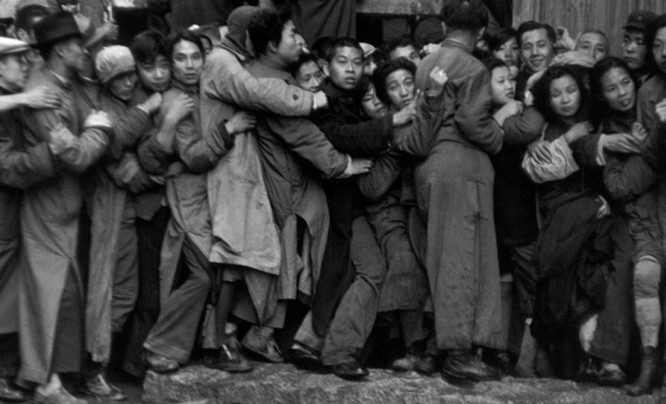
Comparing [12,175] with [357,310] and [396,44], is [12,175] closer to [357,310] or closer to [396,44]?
[357,310]

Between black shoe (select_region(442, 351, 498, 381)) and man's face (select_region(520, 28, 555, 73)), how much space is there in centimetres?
207

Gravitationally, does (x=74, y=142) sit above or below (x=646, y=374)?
above

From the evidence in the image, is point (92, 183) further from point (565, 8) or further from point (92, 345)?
point (565, 8)

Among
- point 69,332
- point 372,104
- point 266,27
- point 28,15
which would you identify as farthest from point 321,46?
point 69,332

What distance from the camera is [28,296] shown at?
9.35 m

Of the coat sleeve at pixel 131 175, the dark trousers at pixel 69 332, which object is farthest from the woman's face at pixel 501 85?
the dark trousers at pixel 69 332

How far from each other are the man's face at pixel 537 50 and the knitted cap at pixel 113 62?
2.59 m

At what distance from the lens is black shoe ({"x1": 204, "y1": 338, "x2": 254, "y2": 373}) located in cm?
962

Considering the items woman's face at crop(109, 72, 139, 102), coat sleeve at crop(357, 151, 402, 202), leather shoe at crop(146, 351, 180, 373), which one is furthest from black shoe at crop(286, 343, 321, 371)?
woman's face at crop(109, 72, 139, 102)

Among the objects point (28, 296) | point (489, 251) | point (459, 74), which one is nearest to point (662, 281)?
point (489, 251)

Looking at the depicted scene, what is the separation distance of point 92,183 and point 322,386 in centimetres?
189

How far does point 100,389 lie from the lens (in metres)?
9.58

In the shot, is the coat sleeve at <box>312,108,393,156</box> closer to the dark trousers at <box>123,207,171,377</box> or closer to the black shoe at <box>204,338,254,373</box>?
the dark trousers at <box>123,207,171,377</box>

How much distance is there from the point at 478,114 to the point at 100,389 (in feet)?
9.29
